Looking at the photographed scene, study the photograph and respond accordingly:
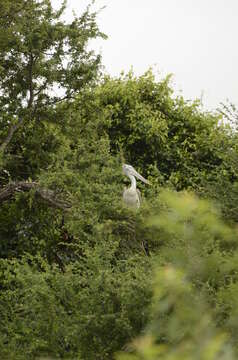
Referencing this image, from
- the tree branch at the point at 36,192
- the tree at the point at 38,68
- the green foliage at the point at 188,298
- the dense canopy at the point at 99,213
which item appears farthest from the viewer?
the tree at the point at 38,68

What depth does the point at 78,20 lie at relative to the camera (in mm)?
11328

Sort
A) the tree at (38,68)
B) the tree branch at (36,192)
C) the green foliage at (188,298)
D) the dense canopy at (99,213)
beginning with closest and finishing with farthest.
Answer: the green foliage at (188,298)
the dense canopy at (99,213)
the tree branch at (36,192)
the tree at (38,68)

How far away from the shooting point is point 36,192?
905cm

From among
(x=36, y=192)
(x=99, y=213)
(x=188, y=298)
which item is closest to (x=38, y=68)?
(x=36, y=192)

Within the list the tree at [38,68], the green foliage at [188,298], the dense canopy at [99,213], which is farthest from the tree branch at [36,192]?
the green foliage at [188,298]

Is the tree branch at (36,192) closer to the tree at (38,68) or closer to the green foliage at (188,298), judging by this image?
the tree at (38,68)

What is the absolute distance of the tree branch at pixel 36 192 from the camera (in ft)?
28.1

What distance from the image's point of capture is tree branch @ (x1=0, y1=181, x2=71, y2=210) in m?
8.56

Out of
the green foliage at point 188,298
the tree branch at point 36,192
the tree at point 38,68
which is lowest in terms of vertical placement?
the tree branch at point 36,192

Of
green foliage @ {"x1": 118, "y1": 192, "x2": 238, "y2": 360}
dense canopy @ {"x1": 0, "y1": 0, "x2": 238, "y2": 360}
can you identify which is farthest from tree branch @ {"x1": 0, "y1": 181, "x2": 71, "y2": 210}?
green foliage @ {"x1": 118, "y1": 192, "x2": 238, "y2": 360}

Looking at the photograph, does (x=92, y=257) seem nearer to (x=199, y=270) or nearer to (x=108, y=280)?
(x=108, y=280)

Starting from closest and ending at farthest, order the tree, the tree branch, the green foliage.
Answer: the green foliage < the tree branch < the tree

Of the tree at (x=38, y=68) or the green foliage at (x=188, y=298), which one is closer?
the green foliage at (x=188, y=298)

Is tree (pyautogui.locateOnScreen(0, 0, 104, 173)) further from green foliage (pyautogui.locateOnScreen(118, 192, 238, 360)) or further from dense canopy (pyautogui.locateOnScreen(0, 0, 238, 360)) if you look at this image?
green foliage (pyautogui.locateOnScreen(118, 192, 238, 360))
